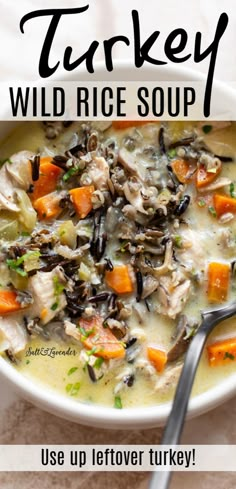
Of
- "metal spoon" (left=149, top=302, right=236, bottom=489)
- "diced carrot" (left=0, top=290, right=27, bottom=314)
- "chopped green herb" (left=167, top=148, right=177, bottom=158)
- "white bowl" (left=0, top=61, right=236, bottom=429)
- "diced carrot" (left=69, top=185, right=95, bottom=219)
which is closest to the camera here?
"metal spoon" (left=149, top=302, right=236, bottom=489)

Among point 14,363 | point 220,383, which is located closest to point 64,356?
point 14,363

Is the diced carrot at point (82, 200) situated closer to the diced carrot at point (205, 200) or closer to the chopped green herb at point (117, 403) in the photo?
the diced carrot at point (205, 200)

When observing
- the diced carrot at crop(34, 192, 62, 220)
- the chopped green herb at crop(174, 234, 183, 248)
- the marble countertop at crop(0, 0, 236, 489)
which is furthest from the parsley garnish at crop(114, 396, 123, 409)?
the diced carrot at crop(34, 192, 62, 220)

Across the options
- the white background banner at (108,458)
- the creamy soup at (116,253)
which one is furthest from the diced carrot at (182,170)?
the white background banner at (108,458)

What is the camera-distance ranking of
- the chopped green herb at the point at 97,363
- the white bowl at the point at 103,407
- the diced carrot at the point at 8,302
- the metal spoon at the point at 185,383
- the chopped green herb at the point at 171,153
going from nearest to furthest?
the metal spoon at the point at 185,383 < the white bowl at the point at 103,407 < the chopped green herb at the point at 97,363 < the diced carrot at the point at 8,302 < the chopped green herb at the point at 171,153

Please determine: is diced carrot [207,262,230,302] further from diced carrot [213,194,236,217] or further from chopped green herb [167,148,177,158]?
chopped green herb [167,148,177,158]

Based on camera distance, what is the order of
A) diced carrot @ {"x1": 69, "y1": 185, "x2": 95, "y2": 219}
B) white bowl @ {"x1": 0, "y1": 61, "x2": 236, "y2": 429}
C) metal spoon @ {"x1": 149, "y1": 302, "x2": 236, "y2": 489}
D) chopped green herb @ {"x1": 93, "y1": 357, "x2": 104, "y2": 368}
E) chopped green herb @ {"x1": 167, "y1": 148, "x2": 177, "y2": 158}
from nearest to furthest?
metal spoon @ {"x1": 149, "y1": 302, "x2": 236, "y2": 489} → white bowl @ {"x1": 0, "y1": 61, "x2": 236, "y2": 429} → chopped green herb @ {"x1": 93, "y1": 357, "x2": 104, "y2": 368} → diced carrot @ {"x1": 69, "y1": 185, "x2": 95, "y2": 219} → chopped green herb @ {"x1": 167, "y1": 148, "x2": 177, "y2": 158}

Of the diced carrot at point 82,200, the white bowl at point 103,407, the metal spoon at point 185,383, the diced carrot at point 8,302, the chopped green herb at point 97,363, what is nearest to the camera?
the metal spoon at point 185,383

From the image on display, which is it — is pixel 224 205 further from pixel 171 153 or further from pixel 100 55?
pixel 100 55
